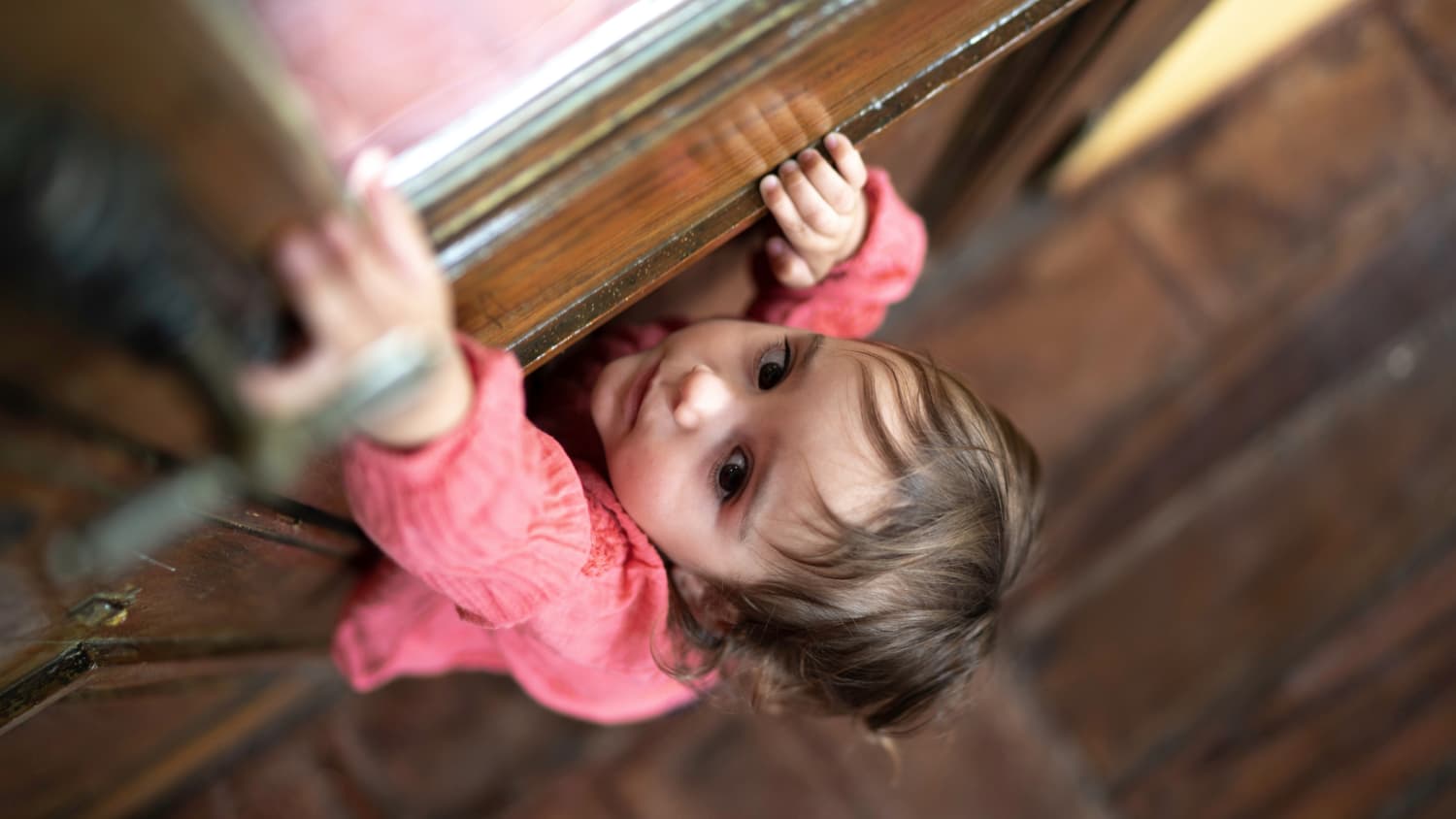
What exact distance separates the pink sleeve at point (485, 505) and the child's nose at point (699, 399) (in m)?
0.09

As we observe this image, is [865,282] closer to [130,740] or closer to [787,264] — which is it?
[787,264]

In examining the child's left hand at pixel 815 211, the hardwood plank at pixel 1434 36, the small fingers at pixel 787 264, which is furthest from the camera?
the hardwood plank at pixel 1434 36

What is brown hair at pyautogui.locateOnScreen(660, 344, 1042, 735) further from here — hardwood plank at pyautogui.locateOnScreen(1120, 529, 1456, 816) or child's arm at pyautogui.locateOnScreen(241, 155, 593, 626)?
hardwood plank at pyautogui.locateOnScreen(1120, 529, 1456, 816)

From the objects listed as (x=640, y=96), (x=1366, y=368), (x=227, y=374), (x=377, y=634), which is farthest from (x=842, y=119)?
(x=1366, y=368)

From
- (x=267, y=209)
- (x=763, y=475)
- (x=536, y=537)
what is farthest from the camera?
(x=763, y=475)

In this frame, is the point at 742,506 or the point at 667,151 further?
the point at 742,506

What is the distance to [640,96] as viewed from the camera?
44 centimetres

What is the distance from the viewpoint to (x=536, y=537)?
0.51 metres

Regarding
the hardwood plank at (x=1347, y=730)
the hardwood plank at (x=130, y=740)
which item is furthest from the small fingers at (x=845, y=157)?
the hardwood plank at (x=1347, y=730)

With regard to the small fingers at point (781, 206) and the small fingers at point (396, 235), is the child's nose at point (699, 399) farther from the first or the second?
the small fingers at point (396, 235)

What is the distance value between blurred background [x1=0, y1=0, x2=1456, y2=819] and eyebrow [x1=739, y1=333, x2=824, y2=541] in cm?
67

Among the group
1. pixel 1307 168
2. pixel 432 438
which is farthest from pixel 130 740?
pixel 1307 168

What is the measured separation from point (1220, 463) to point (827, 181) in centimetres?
98

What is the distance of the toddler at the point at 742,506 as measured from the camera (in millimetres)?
470
